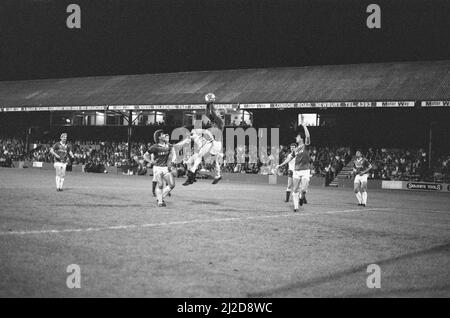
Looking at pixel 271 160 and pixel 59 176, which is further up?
pixel 271 160

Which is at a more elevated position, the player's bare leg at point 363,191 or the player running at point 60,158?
the player running at point 60,158

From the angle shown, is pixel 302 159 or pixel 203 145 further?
pixel 302 159

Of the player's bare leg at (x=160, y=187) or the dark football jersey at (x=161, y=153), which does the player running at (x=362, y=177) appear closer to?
the dark football jersey at (x=161, y=153)

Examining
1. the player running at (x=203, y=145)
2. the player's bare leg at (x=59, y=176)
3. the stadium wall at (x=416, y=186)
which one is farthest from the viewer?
the stadium wall at (x=416, y=186)

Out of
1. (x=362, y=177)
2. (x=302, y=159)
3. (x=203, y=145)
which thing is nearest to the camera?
(x=203, y=145)

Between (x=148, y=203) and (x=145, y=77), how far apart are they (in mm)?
32536

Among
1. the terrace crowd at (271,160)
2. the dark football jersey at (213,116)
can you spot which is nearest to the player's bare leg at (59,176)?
the dark football jersey at (213,116)

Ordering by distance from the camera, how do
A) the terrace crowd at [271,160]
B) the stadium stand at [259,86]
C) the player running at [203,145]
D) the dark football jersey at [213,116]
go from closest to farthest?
the dark football jersey at [213,116], the player running at [203,145], the terrace crowd at [271,160], the stadium stand at [259,86]

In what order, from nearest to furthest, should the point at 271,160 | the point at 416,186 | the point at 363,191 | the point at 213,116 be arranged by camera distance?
the point at 213,116
the point at 363,191
the point at 416,186
the point at 271,160

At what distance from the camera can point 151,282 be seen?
225 inches

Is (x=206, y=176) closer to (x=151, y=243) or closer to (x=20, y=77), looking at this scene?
(x=151, y=243)

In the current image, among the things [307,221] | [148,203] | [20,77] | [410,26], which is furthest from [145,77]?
[307,221]

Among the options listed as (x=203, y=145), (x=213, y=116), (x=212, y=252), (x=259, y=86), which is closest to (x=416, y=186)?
(x=259, y=86)

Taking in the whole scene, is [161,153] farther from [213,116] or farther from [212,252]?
[212,252]
